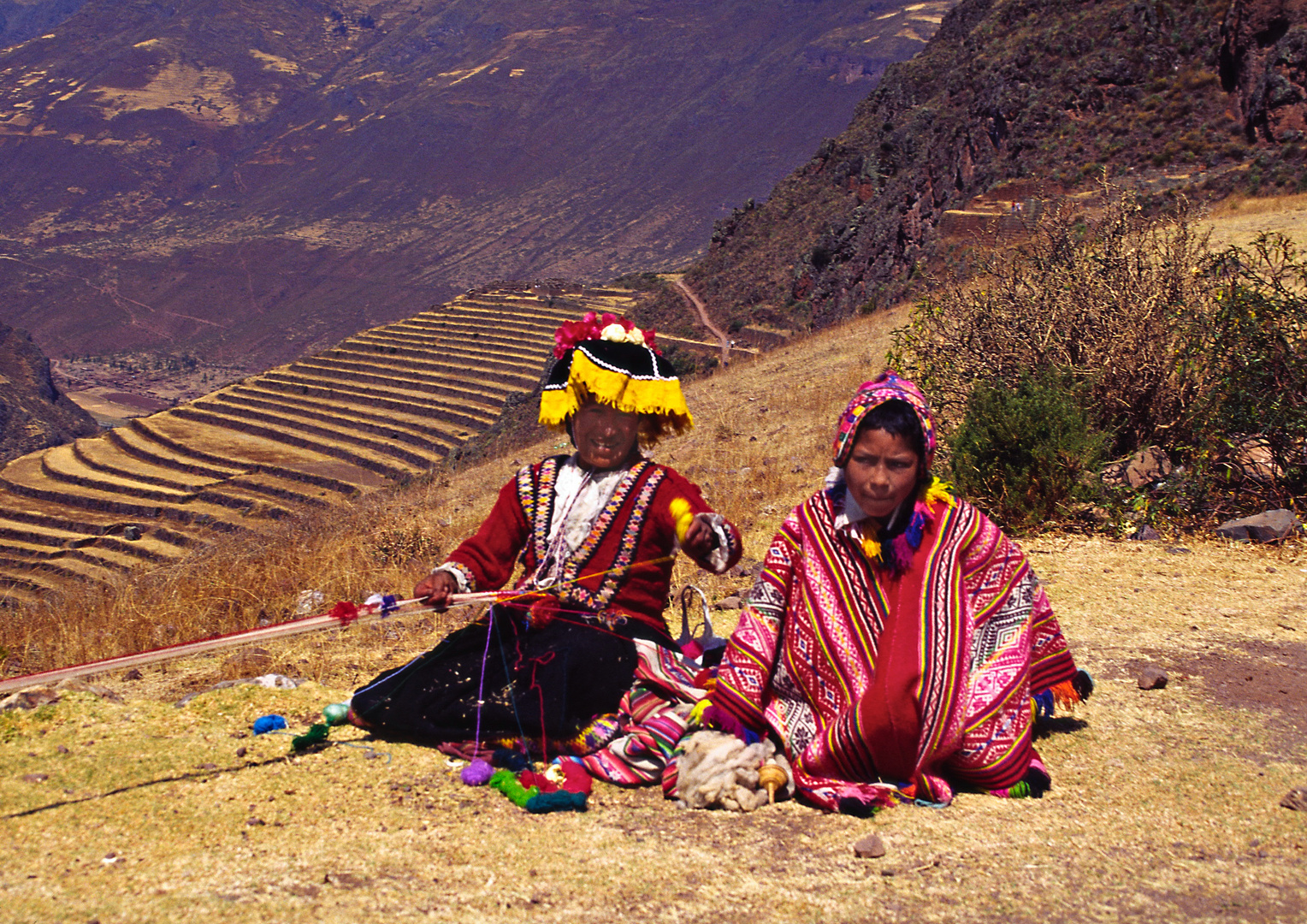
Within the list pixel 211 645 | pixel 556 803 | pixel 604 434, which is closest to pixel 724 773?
pixel 556 803

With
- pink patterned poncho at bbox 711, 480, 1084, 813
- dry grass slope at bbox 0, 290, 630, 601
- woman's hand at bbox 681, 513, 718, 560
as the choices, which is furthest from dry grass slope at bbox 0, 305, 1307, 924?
dry grass slope at bbox 0, 290, 630, 601

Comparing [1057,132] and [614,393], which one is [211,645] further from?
[1057,132]

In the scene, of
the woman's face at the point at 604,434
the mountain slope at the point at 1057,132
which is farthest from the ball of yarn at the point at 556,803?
the mountain slope at the point at 1057,132

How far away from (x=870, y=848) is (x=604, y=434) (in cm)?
166

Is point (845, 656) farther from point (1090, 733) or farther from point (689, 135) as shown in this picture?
point (689, 135)

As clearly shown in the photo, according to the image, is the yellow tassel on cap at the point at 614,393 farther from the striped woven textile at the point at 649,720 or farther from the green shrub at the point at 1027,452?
the green shrub at the point at 1027,452

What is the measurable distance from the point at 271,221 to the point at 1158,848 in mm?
188598

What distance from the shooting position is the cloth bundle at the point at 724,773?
3.27 metres

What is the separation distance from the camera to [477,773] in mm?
3469

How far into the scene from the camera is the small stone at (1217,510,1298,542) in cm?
599

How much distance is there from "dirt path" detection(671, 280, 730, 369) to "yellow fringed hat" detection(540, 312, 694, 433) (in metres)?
28.9

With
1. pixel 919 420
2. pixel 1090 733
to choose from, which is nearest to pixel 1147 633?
pixel 1090 733

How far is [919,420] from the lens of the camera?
3244 mm

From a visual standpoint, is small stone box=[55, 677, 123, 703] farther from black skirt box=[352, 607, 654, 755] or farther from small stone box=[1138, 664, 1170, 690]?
Answer: small stone box=[1138, 664, 1170, 690]
